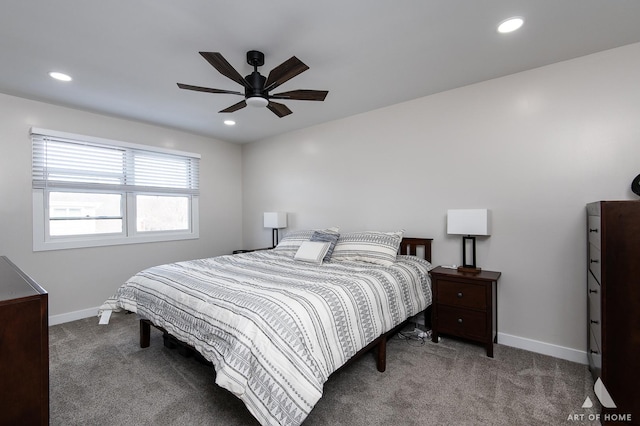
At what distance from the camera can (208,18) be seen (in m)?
1.92

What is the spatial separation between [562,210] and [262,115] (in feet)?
11.1

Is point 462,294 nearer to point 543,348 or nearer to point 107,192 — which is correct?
point 543,348

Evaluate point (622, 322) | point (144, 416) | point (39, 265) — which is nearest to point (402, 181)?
point (622, 322)

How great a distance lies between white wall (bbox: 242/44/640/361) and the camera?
2359 mm

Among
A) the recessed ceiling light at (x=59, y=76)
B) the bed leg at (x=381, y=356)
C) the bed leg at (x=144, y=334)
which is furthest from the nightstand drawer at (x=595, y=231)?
the recessed ceiling light at (x=59, y=76)

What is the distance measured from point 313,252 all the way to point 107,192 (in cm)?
293

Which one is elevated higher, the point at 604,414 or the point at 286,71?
the point at 286,71

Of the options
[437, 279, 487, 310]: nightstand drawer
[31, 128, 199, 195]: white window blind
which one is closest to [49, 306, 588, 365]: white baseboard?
[437, 279, 487, 310]: nightstand drawer

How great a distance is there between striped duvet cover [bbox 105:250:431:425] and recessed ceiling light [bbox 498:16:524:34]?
204cm

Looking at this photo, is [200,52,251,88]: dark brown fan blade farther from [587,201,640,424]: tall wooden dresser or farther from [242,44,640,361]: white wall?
[587,201,640,424]: tall wooden dresser

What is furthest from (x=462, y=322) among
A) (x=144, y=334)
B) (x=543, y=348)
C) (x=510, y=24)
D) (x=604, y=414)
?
(x=144, y=334)

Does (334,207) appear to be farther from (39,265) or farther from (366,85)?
(39,265)

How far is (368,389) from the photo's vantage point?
2.08 metres

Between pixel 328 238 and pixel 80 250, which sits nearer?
pixel 328 238
